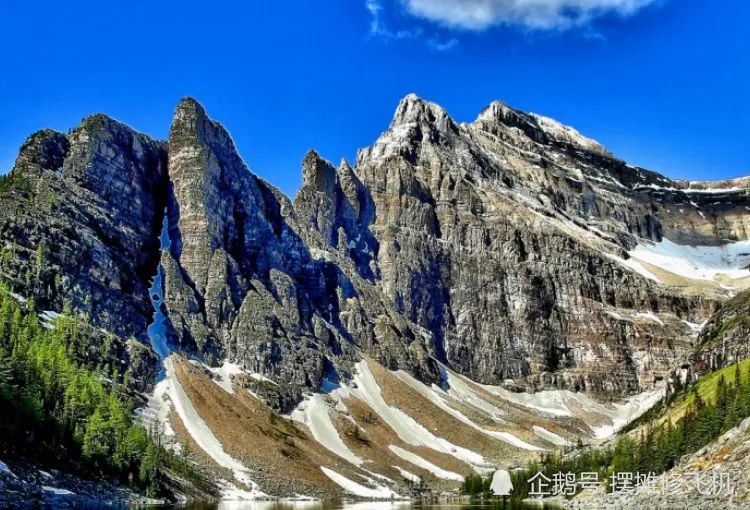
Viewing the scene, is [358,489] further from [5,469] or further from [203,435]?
[5,469]

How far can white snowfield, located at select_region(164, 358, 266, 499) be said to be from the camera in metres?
147

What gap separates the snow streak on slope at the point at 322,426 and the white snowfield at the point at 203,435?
2836 cm

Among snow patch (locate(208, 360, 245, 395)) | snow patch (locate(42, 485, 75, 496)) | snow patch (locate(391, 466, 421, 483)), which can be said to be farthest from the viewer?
snow patch (locate(208, 360, 245, 395))

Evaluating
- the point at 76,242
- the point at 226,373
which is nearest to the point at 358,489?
the point at 226,373

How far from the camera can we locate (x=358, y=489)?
160250mm

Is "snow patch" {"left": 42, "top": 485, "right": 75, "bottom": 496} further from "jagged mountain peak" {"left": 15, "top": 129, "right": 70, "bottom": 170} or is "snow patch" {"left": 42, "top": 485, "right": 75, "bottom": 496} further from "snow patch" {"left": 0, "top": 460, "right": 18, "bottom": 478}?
"jagged mountain peak" {"left": 15, "top": 129, "right": 70, "bottom": 170}

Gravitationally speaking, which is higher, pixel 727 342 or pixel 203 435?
pixel 727 342

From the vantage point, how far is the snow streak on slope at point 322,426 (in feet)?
Answer: 589

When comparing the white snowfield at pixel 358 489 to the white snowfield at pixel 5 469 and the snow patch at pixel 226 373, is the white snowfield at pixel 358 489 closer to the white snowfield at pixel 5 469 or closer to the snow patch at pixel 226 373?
the snow patch at pixel 226 373

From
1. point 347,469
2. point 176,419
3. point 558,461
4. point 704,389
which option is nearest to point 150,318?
point 176,419

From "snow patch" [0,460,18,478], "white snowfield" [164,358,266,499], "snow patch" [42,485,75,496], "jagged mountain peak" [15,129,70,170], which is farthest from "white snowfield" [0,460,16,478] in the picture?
"jagged mountain peak" [15,129,70,170]

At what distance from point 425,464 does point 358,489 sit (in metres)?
30.5

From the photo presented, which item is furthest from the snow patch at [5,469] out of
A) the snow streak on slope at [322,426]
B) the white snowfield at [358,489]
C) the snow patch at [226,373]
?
the snow patch at [226,373]

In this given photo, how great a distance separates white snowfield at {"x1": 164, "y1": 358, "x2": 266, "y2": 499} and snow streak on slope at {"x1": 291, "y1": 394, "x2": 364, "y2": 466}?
2836 centimetres
